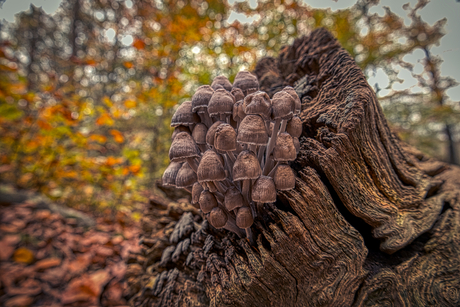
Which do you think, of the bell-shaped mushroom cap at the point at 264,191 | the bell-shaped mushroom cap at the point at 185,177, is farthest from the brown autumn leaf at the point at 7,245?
the bell-shaped mushroom cap at the point at 264,191

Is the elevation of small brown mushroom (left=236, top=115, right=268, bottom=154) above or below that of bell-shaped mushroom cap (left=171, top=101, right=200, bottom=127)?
below

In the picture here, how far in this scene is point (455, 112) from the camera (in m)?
6.27

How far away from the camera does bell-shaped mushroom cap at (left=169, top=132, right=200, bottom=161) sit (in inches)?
65.0

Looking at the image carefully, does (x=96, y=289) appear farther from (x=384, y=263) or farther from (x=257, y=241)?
(x=384, y=263)

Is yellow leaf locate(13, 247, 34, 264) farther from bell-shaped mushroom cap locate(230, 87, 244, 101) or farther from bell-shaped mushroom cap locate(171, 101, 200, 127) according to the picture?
bell-shaped mushroom cap locate(230, 87, 244, 101)

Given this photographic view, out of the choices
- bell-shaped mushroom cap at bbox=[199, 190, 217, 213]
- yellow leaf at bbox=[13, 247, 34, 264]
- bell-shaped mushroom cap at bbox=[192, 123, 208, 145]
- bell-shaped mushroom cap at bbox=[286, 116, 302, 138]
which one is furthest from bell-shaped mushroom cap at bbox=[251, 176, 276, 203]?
yellow leaf at bbox=[13, 247, 34, 264]

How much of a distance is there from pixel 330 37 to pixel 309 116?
1147mm

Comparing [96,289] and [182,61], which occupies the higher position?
[182,61]

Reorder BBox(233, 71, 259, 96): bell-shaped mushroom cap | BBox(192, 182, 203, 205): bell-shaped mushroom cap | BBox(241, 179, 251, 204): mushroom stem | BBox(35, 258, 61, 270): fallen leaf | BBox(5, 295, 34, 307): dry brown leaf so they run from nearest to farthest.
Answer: BBox(241, 179, 251, 204): mushroom stem
BBox(192, 182, 203, 205): bell-shaped mushroom cap
BBox(233, 71, 259, 96): bell-shaped mushroom cap
BBox(5, 295, 34, 307): dry brown leaf
BBox(35, 258, 61, 270): fallen leaf

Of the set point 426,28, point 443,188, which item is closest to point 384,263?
point 443,188

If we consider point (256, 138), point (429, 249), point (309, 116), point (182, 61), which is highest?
point (182, 61)

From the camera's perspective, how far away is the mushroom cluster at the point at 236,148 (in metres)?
1.53

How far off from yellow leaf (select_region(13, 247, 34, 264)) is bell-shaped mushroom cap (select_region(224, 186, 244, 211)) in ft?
12.8

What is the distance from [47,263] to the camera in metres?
3.47
